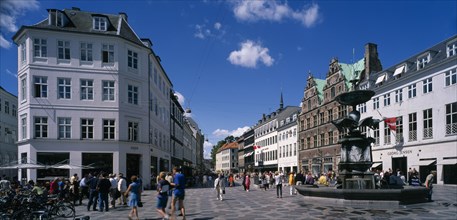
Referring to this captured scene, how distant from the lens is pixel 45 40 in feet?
105

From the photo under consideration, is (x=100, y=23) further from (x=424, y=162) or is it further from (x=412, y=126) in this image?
(x=424, y=162)

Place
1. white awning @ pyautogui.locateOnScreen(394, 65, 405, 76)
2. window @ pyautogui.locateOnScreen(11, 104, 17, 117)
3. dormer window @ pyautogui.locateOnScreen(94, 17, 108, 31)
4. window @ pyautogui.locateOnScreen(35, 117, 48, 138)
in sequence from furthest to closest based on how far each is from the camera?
window @ pyautogui.locateOnScreen(11, 104, 17, 117) → white awning @ pyautogui.locateOnScreen(394, 65, 405, 76) → dormer window @ pyautogui.locateOnScreen(94, 17, 108, 31) → window @ pyautogui.locateOnScreen(35, 117, 48, 138)

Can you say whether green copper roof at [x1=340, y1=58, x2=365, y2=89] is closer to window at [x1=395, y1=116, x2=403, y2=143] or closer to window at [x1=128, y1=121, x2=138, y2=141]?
window at [x1=395, y1=116, x2=403, y2=143]

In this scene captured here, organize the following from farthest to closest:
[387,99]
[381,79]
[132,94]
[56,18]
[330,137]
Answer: [330,137]
[381,79]
[387,99]
[132,94]
[56,18]

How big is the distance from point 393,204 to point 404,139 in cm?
2863

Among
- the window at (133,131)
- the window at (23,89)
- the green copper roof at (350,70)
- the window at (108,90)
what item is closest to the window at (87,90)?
the window at (108,90)

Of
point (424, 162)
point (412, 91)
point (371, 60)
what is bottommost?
point (424, 162)

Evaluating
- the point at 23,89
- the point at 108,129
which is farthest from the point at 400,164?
the point at 23,89

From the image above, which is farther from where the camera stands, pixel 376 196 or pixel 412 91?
pixel 412 91

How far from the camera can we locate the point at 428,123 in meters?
38.6

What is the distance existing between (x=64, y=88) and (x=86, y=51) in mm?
3672

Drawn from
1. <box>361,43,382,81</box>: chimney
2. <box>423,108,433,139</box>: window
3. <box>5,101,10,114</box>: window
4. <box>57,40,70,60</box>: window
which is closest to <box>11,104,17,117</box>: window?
<box>5,101,10,114</box>: window

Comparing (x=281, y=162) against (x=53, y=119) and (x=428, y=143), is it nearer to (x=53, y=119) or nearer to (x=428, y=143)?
(x=428, y=143)

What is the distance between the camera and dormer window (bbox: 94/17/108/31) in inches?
1334
